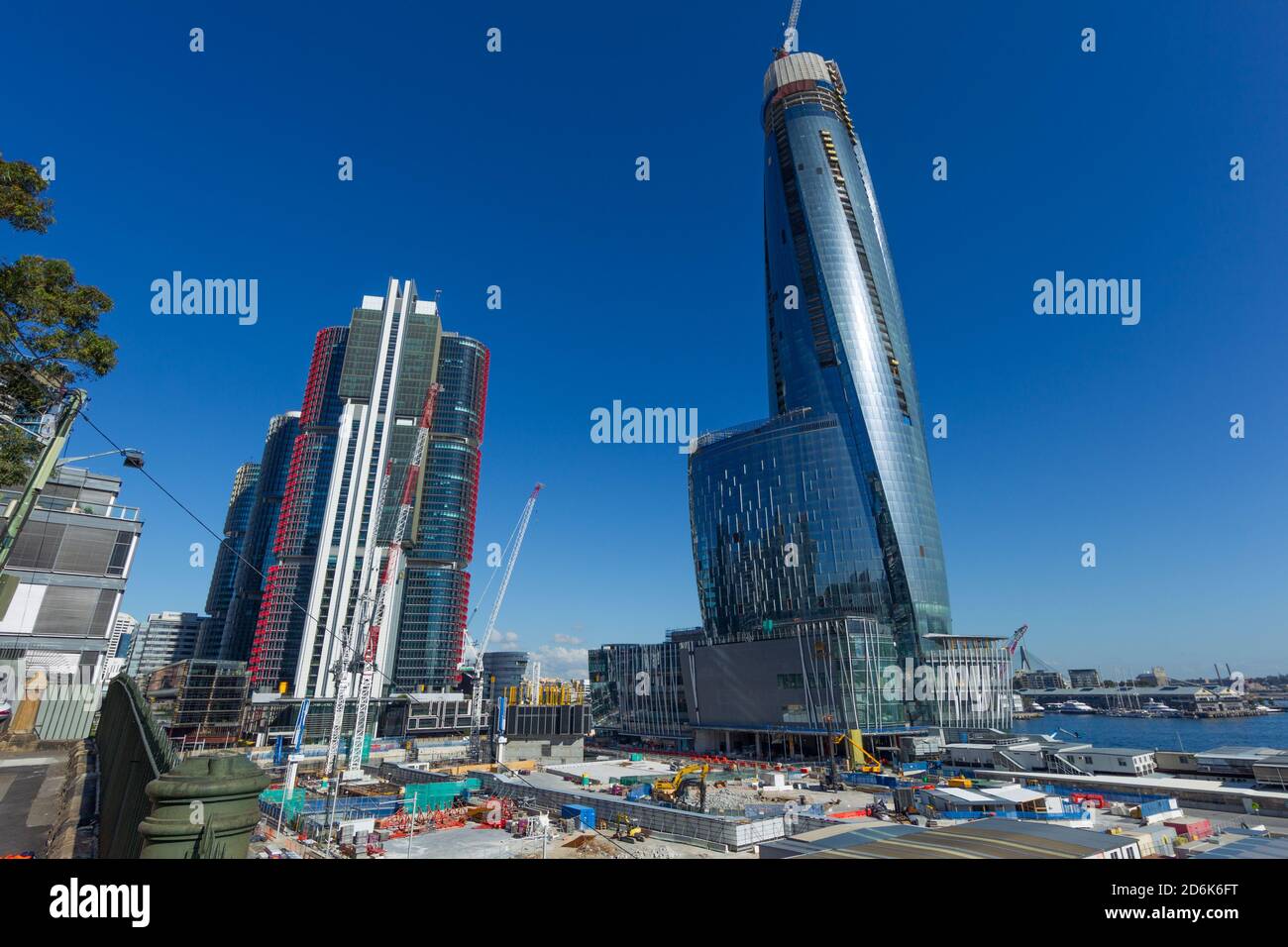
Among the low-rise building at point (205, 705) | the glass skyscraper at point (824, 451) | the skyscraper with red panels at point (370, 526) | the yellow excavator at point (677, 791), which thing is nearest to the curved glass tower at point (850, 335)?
the glass skyscraper at point (824, 451)

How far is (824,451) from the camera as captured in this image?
468 feet

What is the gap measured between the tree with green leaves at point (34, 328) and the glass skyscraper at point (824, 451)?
134614 millimetres

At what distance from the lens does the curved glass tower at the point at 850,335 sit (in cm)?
13600

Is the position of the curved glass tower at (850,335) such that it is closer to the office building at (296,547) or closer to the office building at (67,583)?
the office building at (67,583)

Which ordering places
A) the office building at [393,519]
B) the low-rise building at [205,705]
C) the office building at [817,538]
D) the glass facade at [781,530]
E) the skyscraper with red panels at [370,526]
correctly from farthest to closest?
1. the office building at [393,519]
2. the skyscraper with red panels at [370,526]
3. the glass facade at [781,530]
4. the low-rise building at [205,705]
5. the office building at [817,538]

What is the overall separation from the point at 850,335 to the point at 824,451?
2954cm

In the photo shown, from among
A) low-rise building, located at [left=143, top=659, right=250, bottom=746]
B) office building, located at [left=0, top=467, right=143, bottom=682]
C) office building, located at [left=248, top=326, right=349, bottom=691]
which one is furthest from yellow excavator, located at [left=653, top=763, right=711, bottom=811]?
office building, located at [left=248, top=326, right=349, bottom=691]

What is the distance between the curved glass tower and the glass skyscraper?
33 cm

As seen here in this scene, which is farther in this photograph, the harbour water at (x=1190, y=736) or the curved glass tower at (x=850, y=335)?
the harbour water at (x=1190, y=736)

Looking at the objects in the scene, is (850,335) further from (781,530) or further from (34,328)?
(34,328)

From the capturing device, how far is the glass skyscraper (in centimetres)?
13600

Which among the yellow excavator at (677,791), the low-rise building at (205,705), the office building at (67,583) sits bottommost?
the low-rise building at (205,705)
